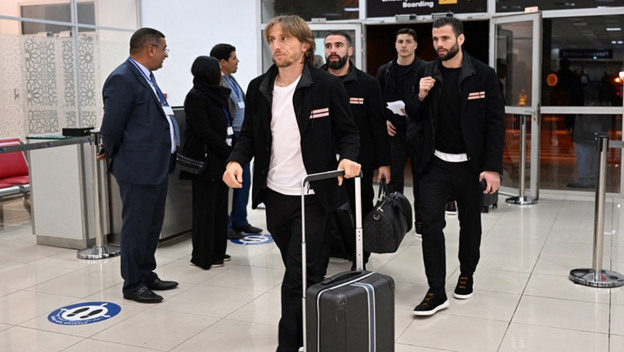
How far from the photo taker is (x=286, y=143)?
3.17 metres

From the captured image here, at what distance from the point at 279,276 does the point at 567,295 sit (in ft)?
6.64

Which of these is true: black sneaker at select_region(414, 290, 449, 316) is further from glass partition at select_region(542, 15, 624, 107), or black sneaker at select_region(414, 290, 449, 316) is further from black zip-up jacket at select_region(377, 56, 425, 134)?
glass partition at select_region(542, 15, 624, 107)

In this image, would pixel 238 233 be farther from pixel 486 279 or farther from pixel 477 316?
pixel 477 316

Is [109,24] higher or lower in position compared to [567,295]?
higher

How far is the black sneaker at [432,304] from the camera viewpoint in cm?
409

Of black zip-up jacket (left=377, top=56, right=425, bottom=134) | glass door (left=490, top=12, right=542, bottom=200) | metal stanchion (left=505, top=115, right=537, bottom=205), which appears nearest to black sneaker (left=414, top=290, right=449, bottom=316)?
black zip-up jacket (left=377, top=56, right=425, bottom=134)

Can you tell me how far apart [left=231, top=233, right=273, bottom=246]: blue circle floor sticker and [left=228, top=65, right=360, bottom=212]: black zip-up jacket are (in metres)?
2.97

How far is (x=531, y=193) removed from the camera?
8516 mm

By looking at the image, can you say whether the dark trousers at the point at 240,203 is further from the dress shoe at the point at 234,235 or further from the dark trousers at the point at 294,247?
the dark trousers at the point at 294,247

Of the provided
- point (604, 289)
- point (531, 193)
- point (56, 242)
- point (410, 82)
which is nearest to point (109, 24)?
point (56, 242)

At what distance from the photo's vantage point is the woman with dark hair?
507 centimetres

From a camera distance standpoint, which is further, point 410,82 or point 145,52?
point 410,82

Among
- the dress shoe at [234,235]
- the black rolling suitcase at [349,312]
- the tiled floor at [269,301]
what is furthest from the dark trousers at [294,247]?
the dress shoe at [234,235]

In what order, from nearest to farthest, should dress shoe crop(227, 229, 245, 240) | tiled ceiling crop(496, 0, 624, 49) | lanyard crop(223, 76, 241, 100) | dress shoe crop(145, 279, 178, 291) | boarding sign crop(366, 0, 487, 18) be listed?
dress shoe crop(145, 279, 178, 291), lanyard crop(223, 76, 241, 100), dress shoe crop(227, 229, 245, 240), tiled ceiling crop(496, 0, 624, 49), boarding sign crop(366, 0, 487, 18)
